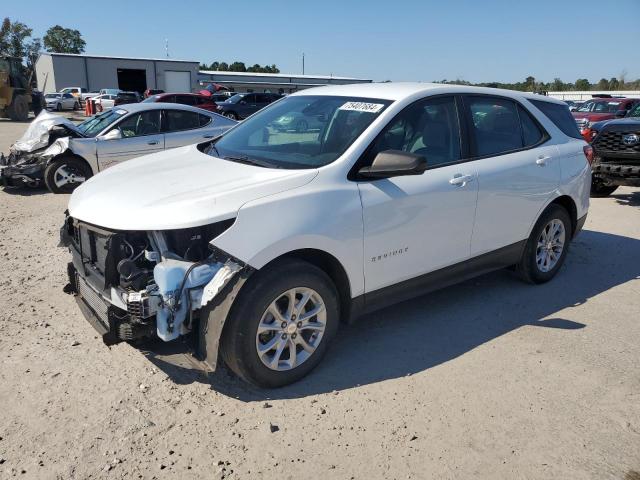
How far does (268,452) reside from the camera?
2893 millimetres

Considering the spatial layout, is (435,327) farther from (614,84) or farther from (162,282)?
(614,84)

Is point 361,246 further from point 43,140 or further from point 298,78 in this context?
point 298,78

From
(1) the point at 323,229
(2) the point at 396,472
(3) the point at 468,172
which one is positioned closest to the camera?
(2) the point at 396,472

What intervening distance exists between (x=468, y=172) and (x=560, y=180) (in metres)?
1.43

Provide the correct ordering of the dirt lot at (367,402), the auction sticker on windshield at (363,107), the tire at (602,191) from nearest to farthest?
the dirt lot at (367,402) → the auction sticker on windshield at (363,107) → the tire at (602,191)

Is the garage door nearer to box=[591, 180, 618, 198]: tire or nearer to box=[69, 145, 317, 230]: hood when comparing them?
box=[591, 180, 618, 198]: tire

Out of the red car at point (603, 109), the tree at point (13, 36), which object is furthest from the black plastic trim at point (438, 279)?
the tree at point (13, 36)

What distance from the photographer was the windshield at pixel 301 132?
3.79 meters

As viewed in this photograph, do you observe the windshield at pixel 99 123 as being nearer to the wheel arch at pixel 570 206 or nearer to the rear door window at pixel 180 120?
the rear door window at pixel 180 120

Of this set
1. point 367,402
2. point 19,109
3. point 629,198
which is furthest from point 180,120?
point 19,109

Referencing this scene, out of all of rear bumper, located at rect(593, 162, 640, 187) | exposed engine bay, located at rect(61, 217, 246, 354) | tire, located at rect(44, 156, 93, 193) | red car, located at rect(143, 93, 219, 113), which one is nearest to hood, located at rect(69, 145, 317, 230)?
exposed engine bay, located at rect(61, 217, 246, 354)

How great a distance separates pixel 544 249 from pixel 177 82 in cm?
6364

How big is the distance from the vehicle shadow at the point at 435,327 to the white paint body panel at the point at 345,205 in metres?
0.55

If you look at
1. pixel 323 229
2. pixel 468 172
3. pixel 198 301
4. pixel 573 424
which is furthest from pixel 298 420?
pixel 468 172
